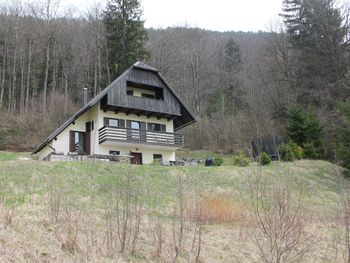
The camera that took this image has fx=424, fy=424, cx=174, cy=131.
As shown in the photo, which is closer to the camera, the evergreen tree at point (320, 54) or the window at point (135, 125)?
the window at point (135, 125)

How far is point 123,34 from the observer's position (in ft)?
150

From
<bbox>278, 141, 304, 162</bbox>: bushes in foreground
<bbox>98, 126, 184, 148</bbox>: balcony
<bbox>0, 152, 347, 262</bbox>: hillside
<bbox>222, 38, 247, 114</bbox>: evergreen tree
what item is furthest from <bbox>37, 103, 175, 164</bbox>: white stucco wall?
<bbox>222, 38, 247, 114</bbox>: evergreen tree

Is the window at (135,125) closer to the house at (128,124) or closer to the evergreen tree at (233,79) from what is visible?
the house at (128,124)

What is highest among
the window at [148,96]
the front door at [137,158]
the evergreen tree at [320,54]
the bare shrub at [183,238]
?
the evergreen tree at [320,54]

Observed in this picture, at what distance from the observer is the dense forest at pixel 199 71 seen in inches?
1454

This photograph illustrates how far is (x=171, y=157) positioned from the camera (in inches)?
1242

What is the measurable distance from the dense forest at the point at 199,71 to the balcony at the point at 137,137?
8167 millimetres

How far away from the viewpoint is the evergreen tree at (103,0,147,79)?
146 feet

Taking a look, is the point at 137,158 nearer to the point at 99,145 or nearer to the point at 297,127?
the point at 99,145

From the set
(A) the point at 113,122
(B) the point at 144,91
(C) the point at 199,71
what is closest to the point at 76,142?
(A) the point at 113,122

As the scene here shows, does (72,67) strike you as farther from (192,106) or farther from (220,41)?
(220,41)

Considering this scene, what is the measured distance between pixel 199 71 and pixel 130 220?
44666 millimetres

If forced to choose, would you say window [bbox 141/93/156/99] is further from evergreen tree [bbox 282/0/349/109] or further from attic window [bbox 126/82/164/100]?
evergreen tree [bbox 282/0/349/109]

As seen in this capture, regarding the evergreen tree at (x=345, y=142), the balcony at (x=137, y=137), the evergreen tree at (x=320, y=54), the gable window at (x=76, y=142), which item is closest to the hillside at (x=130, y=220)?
the evergreen tree at (x=345, y=142)
